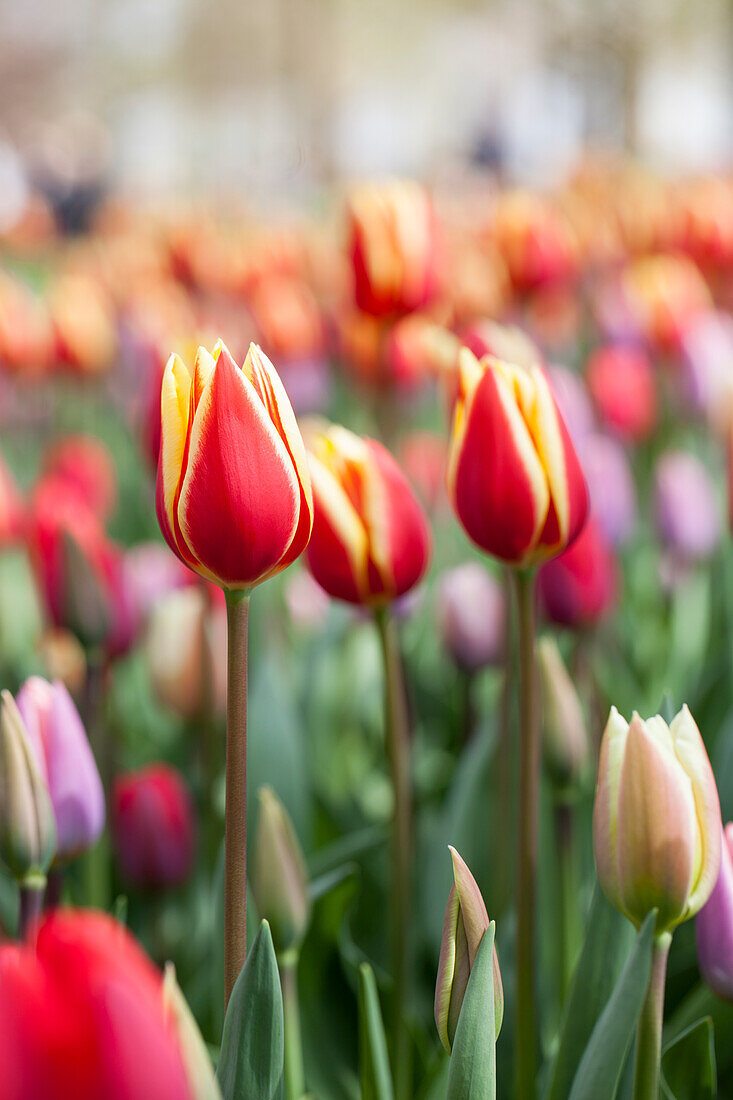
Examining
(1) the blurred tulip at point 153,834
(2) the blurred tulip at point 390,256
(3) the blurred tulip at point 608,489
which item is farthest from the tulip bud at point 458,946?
(2) the blurred tulip at point 390,256

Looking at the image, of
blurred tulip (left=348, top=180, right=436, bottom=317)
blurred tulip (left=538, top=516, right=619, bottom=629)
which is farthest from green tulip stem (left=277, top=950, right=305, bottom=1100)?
blurred tulip (left=348, top=180, right=436, bottom=317)

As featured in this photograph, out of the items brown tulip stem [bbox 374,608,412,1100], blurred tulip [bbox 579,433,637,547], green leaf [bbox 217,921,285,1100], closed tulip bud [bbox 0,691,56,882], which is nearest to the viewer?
green leaf [bbox 217,921,285,1100]

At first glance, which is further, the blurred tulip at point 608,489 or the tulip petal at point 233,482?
the blurred tulip at point 608,489

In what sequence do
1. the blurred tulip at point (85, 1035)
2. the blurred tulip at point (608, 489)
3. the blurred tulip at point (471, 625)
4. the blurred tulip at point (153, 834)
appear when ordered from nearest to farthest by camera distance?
the blurred tulip at point (85, 1035), the blurred tulip at point (153, 834), the blurred tulip at point (471, 625), the blurred tulip at point (608, 489)

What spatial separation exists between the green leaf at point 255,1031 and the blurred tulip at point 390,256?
99 centimetres

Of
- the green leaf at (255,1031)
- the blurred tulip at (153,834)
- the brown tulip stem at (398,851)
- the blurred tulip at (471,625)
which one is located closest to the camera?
the green leaf at (255,1031)

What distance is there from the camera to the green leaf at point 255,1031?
46cm

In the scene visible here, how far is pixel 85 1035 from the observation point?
0.90 ft

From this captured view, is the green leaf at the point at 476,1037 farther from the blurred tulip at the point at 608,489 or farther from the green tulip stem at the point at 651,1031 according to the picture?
the blurred tulip at the point at 608,489

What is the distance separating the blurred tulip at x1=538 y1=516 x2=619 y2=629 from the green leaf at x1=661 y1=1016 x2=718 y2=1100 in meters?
0.35

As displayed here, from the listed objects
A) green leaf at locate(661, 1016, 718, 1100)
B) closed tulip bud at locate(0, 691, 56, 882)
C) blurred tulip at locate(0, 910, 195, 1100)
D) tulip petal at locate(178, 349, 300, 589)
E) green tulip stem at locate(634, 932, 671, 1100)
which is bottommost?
green leaf at locate(661, 1016, 718, 1100)

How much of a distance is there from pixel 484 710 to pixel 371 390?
903 mm

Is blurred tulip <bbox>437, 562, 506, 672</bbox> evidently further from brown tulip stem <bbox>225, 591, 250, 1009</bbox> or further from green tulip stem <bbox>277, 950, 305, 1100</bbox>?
brown tulip stem <bbox>225, 591, 250, 1009</bbox>

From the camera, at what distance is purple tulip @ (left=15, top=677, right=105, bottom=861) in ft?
2.04
